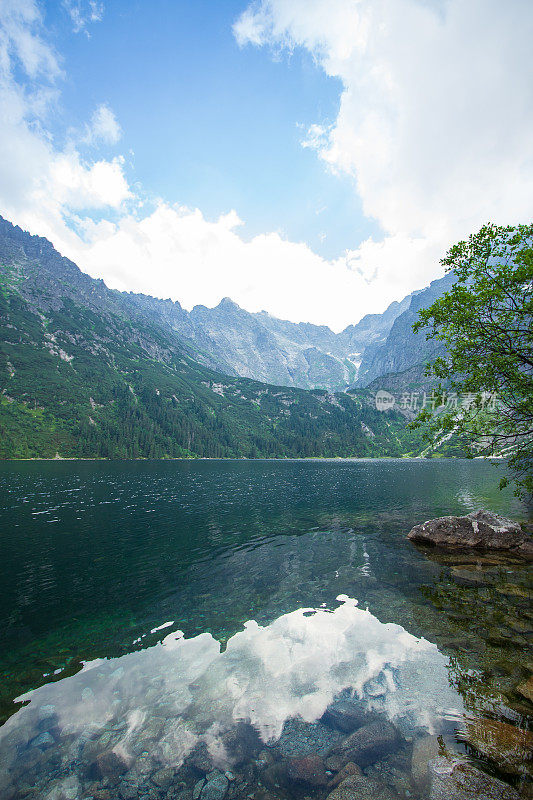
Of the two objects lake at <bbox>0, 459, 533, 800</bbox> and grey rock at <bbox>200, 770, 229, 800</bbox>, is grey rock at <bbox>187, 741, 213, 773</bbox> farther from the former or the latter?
grey rock at <bbox>200, 770, 229, 800</bbox>

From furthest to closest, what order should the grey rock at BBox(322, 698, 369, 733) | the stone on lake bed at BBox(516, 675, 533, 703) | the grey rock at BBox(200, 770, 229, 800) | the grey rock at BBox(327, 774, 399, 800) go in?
1. the stone on lake bed at BBox(516, 675, 533, 703)
2. the grey rock at BBox(322, 698, 369, 733)
3. the grey rock at BBox(200, 770, 229, 800)
4. the grey rock at BBox(327, 774, 399, 800)

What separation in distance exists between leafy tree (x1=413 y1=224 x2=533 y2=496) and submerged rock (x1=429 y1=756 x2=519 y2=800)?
1446 cm

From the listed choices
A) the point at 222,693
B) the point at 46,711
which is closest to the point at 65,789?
the point at 46,711

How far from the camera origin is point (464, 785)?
320 inches

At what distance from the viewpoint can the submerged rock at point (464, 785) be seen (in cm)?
775

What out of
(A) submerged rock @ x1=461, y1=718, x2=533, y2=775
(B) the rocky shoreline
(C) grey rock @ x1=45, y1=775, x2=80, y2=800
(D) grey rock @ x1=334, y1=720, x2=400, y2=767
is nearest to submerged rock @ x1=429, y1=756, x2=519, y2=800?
(B) the rocky shoreline

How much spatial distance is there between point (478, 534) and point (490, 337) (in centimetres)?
2133

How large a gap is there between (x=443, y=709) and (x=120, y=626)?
16.5 meters

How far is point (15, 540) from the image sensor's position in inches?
1443

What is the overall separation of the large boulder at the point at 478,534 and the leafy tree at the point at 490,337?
12.2 meters

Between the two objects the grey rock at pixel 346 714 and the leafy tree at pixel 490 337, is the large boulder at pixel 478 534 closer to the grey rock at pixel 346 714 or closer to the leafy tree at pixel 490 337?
the leafy tree at pixel 490 337

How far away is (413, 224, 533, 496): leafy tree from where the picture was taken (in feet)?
64.2

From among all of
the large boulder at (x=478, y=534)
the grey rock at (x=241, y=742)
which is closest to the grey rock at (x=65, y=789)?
the grey rock at (x=241, y=742)

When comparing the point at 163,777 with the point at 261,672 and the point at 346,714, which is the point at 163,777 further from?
the point at 346,714
